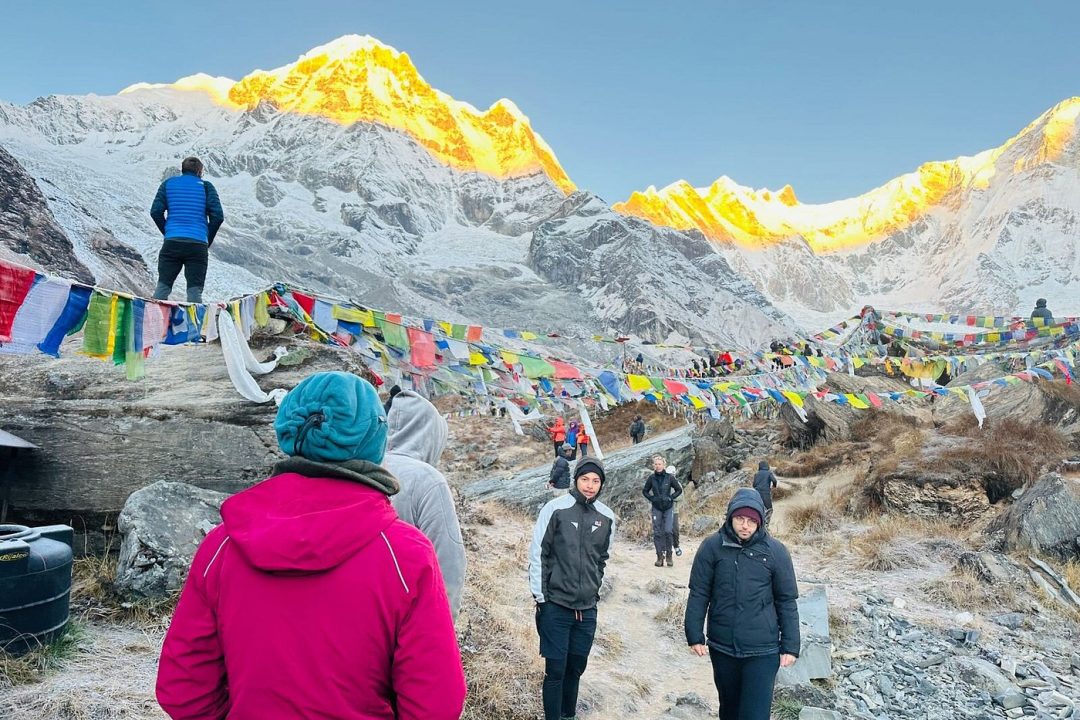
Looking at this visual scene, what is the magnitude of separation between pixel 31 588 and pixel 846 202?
552 feet

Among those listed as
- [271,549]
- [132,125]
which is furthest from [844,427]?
[132,125]

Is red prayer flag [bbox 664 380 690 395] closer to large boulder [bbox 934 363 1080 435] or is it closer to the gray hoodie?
large boulder [bbox 934 363 1080 435]

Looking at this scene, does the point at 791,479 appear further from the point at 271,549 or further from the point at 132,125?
the point at 132,125

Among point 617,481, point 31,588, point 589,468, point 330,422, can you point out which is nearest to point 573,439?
point 617,481

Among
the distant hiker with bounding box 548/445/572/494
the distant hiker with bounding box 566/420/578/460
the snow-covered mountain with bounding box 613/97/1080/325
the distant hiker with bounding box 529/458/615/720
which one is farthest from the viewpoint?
the snow-covered mountain with bounding box 613/97/1080/325

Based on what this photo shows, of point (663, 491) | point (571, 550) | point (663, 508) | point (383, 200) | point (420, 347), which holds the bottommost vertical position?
point (663, 508)

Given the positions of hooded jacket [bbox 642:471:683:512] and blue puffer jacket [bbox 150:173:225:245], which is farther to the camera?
hooded jacket [bbox 642:471:683:512]

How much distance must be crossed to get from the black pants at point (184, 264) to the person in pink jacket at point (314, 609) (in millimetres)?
5254

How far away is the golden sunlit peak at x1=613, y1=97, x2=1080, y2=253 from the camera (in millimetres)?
111356

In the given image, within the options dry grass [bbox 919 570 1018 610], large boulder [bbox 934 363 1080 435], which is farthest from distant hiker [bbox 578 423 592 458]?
dry grass [bbox 919 570 1018 610]

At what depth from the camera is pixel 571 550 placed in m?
4.26

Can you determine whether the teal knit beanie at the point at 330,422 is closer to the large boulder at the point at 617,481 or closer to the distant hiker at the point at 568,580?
the distant hiker at the point at 568,580

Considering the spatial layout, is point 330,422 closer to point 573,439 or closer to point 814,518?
point 814,518

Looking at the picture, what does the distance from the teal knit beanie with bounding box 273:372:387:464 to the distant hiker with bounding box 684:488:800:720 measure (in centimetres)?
270
